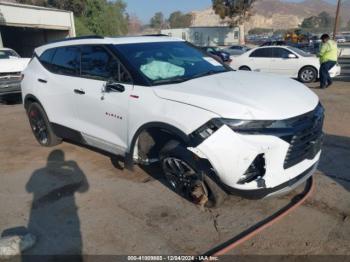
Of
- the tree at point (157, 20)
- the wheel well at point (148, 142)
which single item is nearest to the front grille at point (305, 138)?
the wheel well at point (148, 142)

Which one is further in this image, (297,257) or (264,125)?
(264,125)

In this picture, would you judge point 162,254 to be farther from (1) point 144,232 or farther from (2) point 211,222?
(2) point 211,222

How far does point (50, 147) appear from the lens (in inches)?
244

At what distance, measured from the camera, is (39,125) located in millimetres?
6117

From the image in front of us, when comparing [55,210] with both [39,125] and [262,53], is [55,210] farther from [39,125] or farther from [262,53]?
[262,53]

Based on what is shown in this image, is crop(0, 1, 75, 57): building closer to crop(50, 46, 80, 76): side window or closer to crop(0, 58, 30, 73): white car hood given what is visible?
crop(0, 58, 30, 73): white car hood

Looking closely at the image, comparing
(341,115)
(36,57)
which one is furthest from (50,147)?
(341,115)

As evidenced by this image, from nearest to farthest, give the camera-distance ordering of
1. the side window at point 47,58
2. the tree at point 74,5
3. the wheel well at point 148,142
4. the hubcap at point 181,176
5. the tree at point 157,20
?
the hubcap at point 181,176 < the wheel well at point 148,142 < the side window at point 47,58 < the tree at point 74,5 < the tree at point 157,20

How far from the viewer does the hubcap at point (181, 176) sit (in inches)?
146

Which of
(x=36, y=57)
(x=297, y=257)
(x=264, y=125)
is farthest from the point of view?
(x=36, y=57)

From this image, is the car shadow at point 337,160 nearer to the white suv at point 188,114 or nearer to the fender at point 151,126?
the white suv at point 188,114

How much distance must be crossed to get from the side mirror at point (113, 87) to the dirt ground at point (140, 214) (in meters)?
1.19

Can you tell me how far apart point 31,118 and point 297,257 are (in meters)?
4.84

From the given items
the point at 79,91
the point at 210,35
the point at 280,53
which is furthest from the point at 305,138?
the point at 210,35
